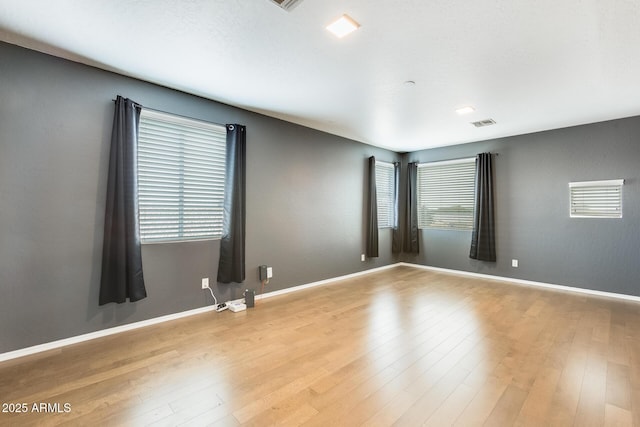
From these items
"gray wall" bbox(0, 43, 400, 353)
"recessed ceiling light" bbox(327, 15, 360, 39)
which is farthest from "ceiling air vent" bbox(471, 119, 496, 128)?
"gray wall" bbox(0, 43, 400, 353)

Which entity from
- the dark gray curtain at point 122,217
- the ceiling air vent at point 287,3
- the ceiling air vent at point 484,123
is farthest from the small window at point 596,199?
the dark gray curtain at point 122,217

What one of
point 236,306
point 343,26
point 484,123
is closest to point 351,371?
point 236,306

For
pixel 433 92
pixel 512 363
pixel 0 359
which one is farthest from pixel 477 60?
pixel 0 359

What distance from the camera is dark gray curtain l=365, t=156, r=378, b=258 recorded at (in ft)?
17.8

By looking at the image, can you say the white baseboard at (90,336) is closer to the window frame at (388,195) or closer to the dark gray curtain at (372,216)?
the dark gray curtain at (372,216)

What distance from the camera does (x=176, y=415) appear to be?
1649 mm

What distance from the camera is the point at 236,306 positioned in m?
3.40

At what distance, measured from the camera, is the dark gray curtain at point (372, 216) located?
542 centimetres

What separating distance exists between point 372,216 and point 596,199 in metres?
3.32

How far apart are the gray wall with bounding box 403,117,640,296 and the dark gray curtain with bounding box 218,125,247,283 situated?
13.9 feet

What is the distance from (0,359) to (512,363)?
410cm

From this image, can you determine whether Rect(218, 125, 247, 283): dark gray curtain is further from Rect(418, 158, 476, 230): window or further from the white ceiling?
Rect(418, 158, 476, 230): window

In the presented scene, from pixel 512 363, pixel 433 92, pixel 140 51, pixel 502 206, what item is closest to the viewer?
pixel 512 363

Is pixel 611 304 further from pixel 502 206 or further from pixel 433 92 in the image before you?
pixel 433 92
